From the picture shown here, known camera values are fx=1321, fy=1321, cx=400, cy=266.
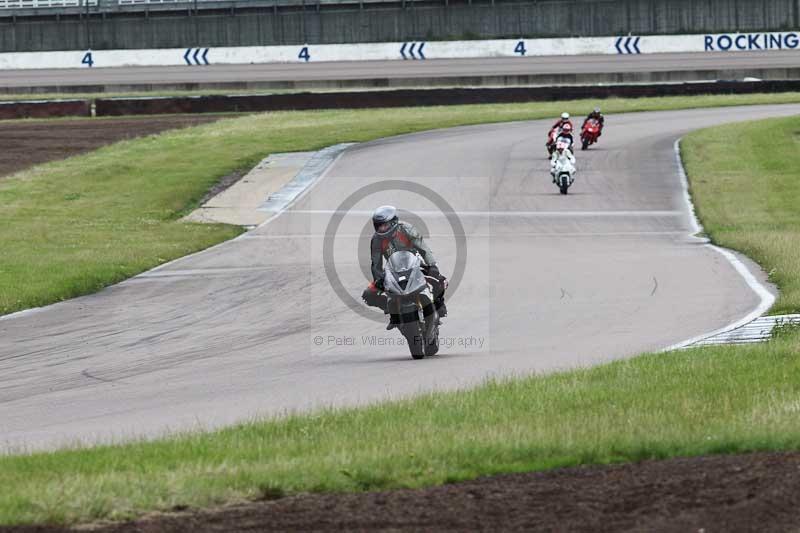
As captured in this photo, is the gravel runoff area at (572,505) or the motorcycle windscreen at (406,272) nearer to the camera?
the gravel runoff area at (572,505)

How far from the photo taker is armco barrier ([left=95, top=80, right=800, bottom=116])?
2000 inches

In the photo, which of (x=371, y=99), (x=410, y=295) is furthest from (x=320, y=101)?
(x=410, y=295)

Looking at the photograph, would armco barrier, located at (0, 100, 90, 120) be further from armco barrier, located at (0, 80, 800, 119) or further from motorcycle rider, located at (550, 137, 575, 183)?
motorcycle rider, located at (550, 137, 575, 183)

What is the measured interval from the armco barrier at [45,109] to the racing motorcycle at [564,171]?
85.4 feet

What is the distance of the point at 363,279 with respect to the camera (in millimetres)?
18938

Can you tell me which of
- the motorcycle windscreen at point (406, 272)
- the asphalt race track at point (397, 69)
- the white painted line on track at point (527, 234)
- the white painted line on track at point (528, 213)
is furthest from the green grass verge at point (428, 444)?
the asphalt race track at point (397, 69)

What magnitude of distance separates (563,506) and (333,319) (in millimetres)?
8882

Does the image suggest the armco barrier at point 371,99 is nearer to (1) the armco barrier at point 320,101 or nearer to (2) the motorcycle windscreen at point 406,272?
(1) the armco barrier at point 320,101

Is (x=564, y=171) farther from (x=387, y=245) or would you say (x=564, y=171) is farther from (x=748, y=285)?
(x=387, y=245)

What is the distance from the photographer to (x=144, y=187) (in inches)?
1307

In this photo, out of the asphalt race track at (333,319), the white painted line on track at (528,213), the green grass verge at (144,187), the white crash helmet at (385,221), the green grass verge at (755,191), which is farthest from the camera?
the white painted line on track at (528,213)

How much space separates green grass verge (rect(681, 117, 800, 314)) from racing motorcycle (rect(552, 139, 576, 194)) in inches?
110

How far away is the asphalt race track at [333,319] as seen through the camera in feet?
36.9

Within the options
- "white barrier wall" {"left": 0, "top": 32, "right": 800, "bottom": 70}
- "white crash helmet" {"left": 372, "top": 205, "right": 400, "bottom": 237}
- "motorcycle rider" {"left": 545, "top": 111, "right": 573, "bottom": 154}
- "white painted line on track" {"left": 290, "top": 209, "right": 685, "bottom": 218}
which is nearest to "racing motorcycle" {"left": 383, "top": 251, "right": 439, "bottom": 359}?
"white crash helmet" {"left": 372, "top": 205, "right": 400, "bottom": 237}
